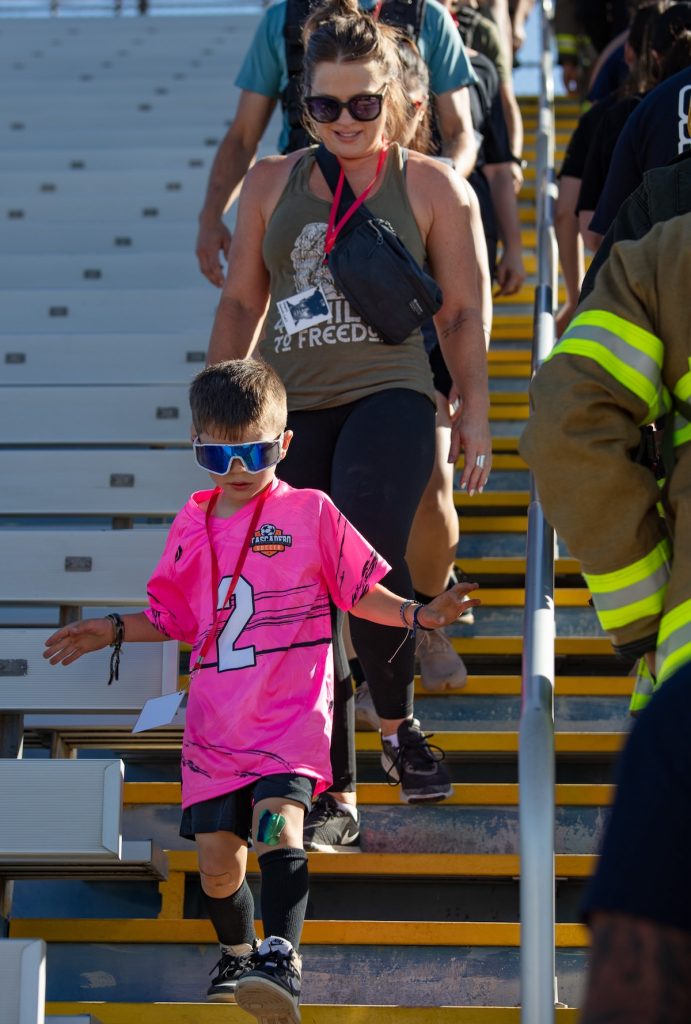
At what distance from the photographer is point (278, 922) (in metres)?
2.58

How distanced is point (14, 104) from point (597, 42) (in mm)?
3169

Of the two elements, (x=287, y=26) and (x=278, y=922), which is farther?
(x=287, y=26)

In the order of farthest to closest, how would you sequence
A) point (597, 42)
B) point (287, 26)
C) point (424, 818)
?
point (597, 42) → point (287, 26) → point (424, 818)

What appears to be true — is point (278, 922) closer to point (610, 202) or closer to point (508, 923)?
point (508, 923)

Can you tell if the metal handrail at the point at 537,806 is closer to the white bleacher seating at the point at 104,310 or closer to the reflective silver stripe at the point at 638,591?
the reflective silver stripe at the point at 638,591

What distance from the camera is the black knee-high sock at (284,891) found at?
2.59 metres

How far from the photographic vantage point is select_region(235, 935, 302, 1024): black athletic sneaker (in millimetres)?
2441

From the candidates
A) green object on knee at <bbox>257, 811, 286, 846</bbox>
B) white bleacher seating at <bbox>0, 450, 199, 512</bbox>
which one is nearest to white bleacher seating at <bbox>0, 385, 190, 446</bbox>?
white bleacher seating at <bbox>0, 450, 199, 512</bbox>

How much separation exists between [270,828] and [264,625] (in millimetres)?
397

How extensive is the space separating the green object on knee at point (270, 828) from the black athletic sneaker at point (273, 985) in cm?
16

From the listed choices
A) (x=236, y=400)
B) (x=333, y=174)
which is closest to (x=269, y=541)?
(x=236, y=400)

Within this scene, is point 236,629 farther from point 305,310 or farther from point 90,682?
point 305,310

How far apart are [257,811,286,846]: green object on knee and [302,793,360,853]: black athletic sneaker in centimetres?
52

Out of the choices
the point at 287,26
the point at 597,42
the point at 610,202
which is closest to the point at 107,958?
the point at 610,202
